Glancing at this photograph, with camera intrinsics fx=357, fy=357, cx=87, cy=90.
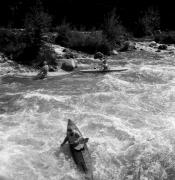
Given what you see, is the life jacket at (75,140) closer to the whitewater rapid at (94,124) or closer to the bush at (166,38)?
the whitewater rapid at (94,124)

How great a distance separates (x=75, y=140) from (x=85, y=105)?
2.71m

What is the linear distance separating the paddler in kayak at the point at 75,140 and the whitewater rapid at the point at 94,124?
265 millimetres

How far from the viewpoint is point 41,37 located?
16.6 meters

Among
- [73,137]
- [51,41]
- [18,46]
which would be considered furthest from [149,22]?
[73,137]

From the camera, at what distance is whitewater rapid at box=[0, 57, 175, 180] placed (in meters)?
7.61

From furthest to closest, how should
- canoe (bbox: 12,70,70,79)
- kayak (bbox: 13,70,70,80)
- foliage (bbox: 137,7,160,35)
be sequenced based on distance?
foliage (bbox: 137,7,160,35), canoe (bbox: 12,70,70,79), kayak (bbox: 13,70,70,80)

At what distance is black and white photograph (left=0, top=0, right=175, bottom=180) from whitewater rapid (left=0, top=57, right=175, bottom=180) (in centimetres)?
2

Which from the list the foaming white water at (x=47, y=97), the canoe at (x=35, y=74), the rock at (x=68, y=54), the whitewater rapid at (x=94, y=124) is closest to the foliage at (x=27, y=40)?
the rock at (x=68, y=54)

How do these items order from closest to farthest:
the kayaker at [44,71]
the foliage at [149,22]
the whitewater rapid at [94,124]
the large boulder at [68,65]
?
the whitewater rapid at [94,124] < the kayaker at [44,71] < the large boulder at [68,65] < the foliage at [149,22]

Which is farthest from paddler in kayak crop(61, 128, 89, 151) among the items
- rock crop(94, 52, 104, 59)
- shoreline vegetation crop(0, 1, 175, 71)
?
rock crop(94, 52, 104, 59)

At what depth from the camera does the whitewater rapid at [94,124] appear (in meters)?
7.61

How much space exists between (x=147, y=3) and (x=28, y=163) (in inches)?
780

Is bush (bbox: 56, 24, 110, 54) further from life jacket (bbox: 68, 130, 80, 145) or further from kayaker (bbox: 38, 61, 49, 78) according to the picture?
life jacket (bbox: 68, 130, 80, 145)

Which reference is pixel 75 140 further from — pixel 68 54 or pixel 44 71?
pixel 68 54
